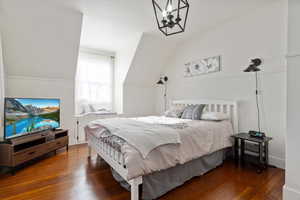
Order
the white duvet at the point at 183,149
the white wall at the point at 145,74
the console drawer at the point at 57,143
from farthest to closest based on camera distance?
the white wall at the point at 145,74 < the console drawer at the point at 57,143 < the white duvet at the point at 183,149

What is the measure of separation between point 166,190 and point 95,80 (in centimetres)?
355

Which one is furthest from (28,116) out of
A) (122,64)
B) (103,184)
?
(122,64)

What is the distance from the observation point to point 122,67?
4.42 metres

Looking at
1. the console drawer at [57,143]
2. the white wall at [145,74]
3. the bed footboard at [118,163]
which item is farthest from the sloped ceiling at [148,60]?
the bed footboard at [118,163]

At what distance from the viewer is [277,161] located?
2.53 meters

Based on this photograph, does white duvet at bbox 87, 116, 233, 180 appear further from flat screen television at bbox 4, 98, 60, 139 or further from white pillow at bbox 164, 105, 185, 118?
flat screen television at bbox 4, 98, 60, 139

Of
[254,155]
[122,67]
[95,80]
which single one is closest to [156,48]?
[122,67]

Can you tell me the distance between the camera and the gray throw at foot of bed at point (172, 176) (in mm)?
1726

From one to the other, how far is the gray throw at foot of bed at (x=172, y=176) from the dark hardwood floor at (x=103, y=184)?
0.07 meters

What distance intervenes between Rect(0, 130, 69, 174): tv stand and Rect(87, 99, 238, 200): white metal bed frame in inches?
28.6

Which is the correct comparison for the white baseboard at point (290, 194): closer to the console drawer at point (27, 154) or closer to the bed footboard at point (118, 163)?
the bed footboard at point (118, 163)

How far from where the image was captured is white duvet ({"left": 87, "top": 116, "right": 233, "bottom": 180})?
1.52 meters

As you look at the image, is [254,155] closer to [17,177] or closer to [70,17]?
[17,177]

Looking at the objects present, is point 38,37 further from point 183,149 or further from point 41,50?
point 183,149
